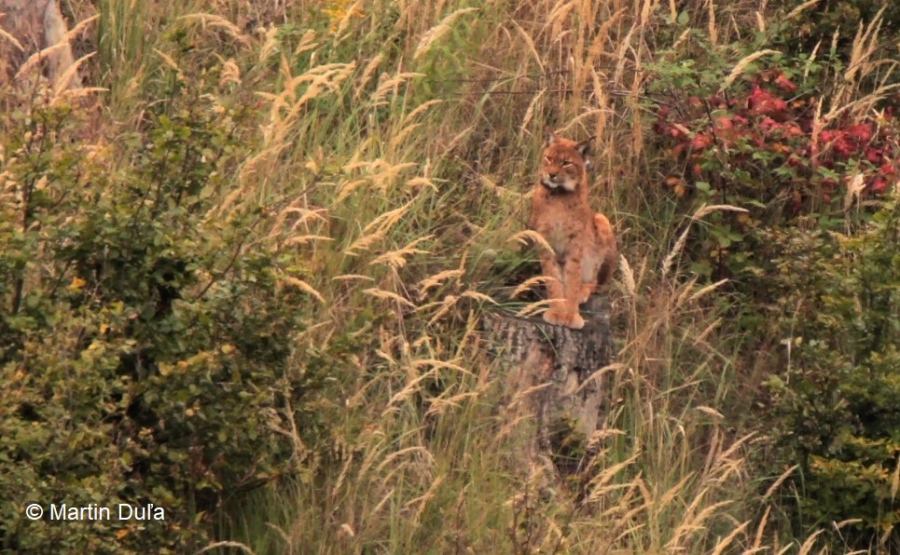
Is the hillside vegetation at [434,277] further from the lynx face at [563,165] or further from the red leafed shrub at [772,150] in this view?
the lynx face at [563,165]

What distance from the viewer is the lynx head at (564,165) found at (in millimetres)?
7457

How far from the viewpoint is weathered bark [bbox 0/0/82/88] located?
7.74 metres

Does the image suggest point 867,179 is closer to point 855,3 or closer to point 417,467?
point 855,3

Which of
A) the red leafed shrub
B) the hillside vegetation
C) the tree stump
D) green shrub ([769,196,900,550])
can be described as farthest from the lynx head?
green shrub ([769,196,900,550])

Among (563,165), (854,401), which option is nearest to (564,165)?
(563,165)

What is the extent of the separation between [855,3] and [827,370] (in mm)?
3101

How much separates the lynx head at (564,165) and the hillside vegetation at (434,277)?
0.57 ft

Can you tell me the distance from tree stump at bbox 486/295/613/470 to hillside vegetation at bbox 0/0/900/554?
127 mm

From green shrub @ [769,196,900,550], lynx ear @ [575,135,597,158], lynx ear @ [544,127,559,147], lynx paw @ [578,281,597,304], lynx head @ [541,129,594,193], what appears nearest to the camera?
green shrub @ [769,196,900,550]

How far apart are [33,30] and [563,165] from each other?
9.03 ft

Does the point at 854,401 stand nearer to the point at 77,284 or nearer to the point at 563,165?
the point at 563,165

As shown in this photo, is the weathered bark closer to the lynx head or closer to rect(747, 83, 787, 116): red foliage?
the lynx head

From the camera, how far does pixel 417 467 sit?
19.0 feet

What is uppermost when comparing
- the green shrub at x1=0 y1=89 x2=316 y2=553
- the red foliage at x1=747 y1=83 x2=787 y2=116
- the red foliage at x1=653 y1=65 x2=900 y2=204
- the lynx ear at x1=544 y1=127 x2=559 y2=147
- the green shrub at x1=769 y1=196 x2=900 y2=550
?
the green shrub at x1=0 y1=89 x2=316 y2=553
